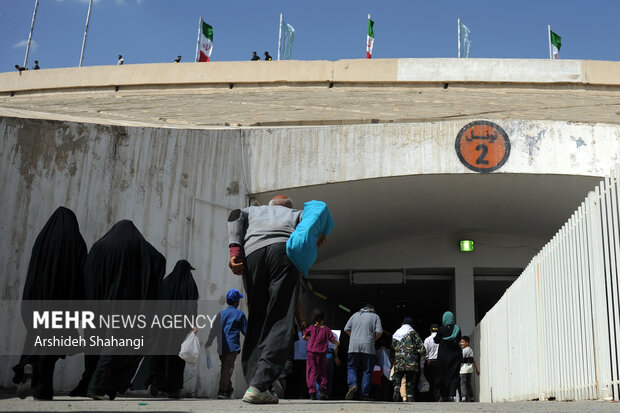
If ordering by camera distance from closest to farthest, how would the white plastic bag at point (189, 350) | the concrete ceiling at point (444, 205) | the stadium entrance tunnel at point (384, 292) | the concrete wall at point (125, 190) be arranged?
the white plastic bag at point (189, 350)
the concrete wall at point (125, 190)
the concrete ceiling at point (444, 205)
the stadium entrance tunnel at point (384, 292)

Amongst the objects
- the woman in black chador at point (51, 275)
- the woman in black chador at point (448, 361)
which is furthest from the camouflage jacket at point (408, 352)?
the woman in black chador at point (51, 275)

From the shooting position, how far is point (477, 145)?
10695 mm

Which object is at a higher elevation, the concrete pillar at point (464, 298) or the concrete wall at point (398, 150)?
the concrete wall at point (398, 150)

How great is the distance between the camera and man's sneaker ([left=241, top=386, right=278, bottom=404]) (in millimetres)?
4867

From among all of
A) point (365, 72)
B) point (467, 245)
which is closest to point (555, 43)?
point (365, 72)

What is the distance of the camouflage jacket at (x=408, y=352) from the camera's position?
10.6m

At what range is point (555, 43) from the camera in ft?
79.8

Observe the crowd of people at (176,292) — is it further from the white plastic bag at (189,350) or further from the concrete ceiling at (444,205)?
the concrete ceiling at (444,205)

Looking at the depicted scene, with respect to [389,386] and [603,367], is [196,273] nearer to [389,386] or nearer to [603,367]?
[603,367]

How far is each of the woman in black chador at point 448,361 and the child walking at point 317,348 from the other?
207 cm

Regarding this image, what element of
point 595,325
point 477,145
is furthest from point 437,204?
point 595,325

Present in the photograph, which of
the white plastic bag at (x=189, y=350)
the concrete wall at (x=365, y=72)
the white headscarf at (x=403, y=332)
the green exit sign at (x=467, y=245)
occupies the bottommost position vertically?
the white plastic bag at (x=189, y=350)

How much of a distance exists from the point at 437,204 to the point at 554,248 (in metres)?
6.25

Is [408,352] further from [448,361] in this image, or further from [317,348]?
[317,348]
